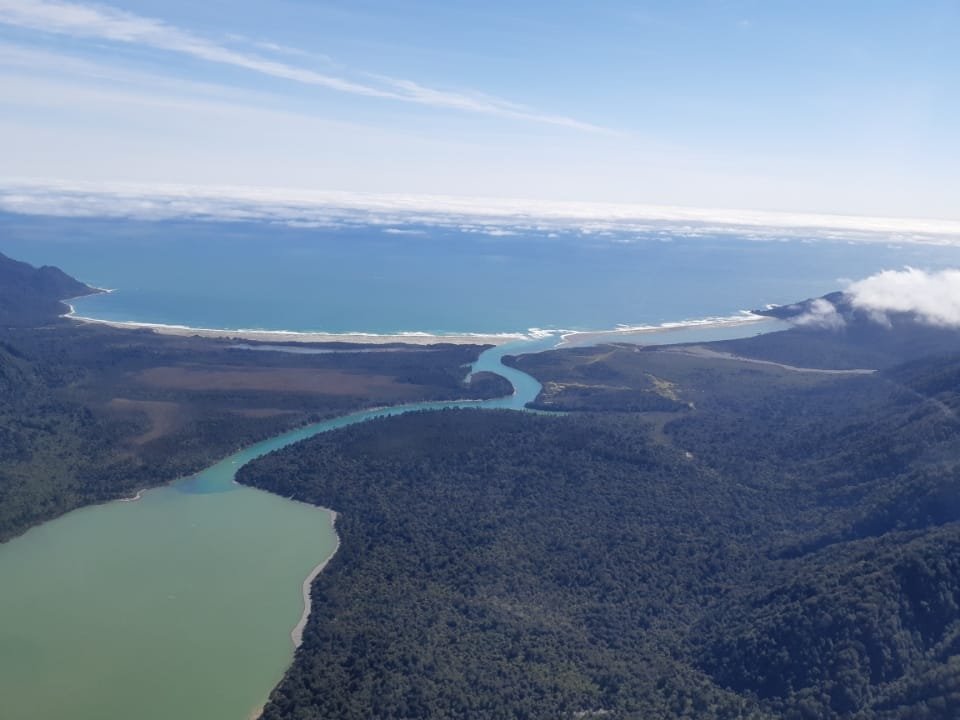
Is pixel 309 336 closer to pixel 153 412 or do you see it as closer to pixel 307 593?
pixel 153 412

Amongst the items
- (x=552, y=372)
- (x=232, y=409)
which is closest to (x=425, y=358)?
(x=552, y=372)

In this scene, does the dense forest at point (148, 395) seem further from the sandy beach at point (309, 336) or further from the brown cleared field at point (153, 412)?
the sandy beach at point (309, 336)

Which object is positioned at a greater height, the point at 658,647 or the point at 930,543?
the point at 930,543

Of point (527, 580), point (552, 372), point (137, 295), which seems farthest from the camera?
point (137, 295)

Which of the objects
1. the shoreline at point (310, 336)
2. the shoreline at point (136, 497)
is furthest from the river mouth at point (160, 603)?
the shoreline at point (310, 336)

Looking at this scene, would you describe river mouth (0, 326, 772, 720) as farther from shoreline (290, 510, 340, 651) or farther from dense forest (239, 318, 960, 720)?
dense forest (239, 318, 960, 720)

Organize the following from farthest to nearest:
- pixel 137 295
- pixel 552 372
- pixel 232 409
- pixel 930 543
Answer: pixel 137 295
pixel 552 372
pixel 232 409
pixel 930 543

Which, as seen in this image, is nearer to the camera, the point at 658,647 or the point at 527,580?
the point at 658,647

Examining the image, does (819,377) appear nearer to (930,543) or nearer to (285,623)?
(930,543)
